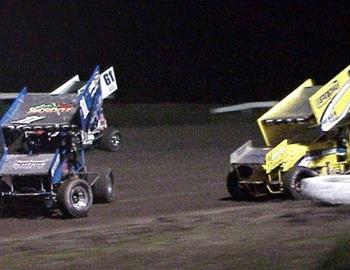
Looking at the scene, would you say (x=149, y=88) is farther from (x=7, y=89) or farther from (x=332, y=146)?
(x=332, y=146)

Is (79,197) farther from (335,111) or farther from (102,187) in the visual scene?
(335,111)

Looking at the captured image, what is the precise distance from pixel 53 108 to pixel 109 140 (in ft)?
25.8

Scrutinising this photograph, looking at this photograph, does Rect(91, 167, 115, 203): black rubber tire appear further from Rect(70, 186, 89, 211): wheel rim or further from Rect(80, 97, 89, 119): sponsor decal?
Rect(70, 186, 89, 211): wheel rim

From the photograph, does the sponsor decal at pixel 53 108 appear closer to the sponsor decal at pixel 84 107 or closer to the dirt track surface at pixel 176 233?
the sponsor decal at pixel 84 107

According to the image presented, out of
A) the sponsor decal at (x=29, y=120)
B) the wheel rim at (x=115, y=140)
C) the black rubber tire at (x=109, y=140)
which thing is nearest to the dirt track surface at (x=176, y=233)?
the sponsor decal at (x=29, y=120)

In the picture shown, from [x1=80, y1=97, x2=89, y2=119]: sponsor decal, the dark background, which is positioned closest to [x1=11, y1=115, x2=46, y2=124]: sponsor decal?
[x1=80, y1=97, x2=89, y2=119]: sponsor decal

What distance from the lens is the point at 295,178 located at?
55.4 ft

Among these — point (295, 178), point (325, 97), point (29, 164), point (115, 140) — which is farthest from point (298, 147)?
point (115, 140)

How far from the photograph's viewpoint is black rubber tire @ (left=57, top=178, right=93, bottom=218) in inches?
637

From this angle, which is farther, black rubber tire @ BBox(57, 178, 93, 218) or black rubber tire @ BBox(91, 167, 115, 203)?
black rubber tire @ BBox(91, 167, 115, 203)

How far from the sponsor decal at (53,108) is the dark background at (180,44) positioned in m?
18.7

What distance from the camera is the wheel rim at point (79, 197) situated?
16359 millimetres

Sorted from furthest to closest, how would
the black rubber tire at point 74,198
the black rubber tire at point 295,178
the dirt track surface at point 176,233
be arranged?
the black rubber tire at point 295,178, the black rubber tire at point 74,198, the dirt track surface at point 176,233

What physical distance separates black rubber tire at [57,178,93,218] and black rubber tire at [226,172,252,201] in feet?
7.82
